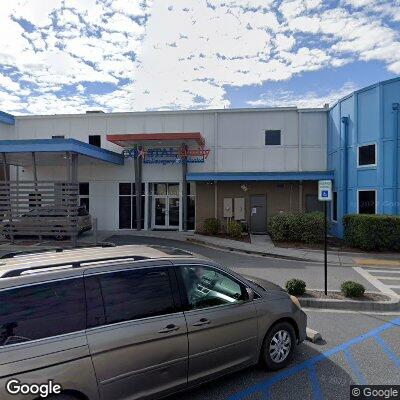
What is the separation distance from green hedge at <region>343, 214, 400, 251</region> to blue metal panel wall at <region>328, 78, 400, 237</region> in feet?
4.78

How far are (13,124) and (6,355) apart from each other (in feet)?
71.4

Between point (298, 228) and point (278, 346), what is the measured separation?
11312 mm

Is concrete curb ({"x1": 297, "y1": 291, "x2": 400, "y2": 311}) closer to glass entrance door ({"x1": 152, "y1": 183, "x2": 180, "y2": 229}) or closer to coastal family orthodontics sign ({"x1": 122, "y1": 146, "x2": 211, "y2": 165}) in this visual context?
coastal family orthodontics sign ({"x1": 122, "y1": 146, "x2": 211, "y2": 165})

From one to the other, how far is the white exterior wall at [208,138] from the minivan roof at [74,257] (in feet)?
50.2

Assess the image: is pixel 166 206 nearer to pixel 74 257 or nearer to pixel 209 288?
pixel 209 288

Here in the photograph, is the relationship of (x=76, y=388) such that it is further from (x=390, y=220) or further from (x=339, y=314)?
(x=390, y=220)

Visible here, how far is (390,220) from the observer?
1295 centimetres

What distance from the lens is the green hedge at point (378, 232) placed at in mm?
12961

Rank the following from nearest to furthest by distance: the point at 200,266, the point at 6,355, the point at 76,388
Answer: the point at 6,355 < the point at 76,388 < the point at 200,266

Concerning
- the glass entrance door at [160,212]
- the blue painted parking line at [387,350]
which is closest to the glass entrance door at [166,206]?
the glass entrance door at [160,212]

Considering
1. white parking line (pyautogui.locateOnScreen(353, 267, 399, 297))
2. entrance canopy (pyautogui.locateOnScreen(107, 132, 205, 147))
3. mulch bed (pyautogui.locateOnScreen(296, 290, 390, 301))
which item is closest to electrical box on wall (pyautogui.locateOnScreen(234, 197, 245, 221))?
entrance canopy (pyautogui.locateOnScreen(107, 132, 205, 147))

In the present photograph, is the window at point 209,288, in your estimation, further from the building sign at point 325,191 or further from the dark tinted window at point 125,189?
the dark tinted window at point 125,189

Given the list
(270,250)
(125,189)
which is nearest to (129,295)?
(270,250)

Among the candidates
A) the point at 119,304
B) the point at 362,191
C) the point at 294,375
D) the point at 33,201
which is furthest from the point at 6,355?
the point at 362,191
